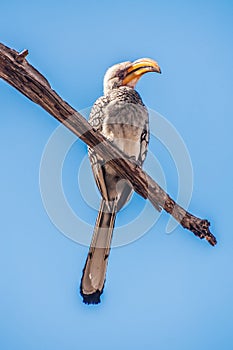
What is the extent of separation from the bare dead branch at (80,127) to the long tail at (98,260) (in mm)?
797

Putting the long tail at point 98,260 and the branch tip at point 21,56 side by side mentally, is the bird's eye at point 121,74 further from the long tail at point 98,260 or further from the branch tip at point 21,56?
the branch tip at point 21,56

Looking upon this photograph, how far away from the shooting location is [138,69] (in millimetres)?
5117

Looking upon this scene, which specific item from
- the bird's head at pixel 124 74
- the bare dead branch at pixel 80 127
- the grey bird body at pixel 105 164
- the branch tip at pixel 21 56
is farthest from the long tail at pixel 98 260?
the branch tip at pixel 21 56

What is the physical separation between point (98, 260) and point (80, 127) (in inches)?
54.0

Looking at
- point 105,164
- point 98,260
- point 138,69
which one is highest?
point 138,69

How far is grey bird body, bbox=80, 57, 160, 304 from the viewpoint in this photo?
179 inches

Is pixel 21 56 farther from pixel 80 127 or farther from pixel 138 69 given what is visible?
pixel 138 69

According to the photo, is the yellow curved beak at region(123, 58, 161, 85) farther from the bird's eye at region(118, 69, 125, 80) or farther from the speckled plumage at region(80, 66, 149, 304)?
the speckled plumage at region(80, 66, 149, 304)

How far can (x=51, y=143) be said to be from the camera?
460cm

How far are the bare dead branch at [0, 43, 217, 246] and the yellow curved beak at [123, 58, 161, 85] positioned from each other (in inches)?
51.1

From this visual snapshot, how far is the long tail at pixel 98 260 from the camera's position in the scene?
175 inches

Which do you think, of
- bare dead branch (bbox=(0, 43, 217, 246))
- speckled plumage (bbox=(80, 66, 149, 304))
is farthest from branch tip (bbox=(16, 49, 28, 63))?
speckled plumage (bbox=(80, 66, 149, 304))

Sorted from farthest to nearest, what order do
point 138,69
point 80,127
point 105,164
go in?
point 138,69
point 105,164
point 80,127

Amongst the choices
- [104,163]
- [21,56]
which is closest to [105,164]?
[104,163]
